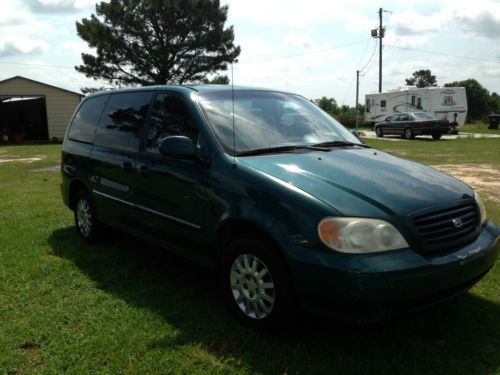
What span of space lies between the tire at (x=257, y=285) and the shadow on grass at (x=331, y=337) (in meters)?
0.13

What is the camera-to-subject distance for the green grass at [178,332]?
2.98 m

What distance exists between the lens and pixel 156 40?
32.9 m

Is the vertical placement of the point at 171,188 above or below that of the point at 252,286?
above

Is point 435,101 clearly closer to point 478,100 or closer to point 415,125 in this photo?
point 415,125

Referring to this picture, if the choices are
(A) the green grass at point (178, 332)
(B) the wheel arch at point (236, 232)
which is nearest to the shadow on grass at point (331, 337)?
(A) the green grass at point (178, 332)

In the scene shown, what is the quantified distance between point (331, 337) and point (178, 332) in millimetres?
1062

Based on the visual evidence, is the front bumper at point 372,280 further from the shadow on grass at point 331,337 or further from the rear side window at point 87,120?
the rear side window at point 87,120

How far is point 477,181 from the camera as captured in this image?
390 inches

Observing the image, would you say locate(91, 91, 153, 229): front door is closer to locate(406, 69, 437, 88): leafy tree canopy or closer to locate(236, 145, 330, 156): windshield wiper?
locate(236, 145, 330, 156): windshield wiper

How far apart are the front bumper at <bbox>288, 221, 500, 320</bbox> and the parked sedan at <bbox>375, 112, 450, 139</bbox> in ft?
A: 76.2

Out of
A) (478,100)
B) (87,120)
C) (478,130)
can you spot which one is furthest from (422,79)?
(87,120)

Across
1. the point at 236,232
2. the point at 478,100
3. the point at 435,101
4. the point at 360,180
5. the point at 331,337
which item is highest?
the point at 478,100

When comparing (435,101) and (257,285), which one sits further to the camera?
(435,101)

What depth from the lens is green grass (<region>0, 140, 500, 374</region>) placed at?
2979 mm
